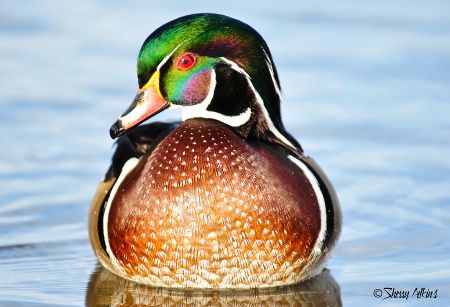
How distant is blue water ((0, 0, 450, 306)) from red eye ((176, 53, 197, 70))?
143 centimetres

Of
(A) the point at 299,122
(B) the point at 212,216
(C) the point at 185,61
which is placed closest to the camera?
(B) the point at 212,216

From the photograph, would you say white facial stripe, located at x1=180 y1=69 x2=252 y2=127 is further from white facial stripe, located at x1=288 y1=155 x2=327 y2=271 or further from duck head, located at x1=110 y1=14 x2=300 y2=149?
white facial stripe, located at x1=288 y1=155 x2=327 y2=271

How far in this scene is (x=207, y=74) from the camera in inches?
257

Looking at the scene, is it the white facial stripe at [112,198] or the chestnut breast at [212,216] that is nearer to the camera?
the chestnut breast at [212,216]

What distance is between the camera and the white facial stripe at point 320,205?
6.68 metres

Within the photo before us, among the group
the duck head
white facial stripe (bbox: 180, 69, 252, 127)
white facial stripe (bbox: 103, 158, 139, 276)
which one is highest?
the duck head

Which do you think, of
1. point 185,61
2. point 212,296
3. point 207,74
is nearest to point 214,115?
point 207,74

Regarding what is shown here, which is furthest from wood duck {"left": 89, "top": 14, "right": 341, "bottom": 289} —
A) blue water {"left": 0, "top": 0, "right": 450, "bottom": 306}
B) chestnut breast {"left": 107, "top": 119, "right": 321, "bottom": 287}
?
blue water {"left": 0, "top": 0, "right": 450, "bottom": 306}

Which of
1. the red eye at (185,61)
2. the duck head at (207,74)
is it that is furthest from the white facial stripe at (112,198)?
the red eye at (185,61)

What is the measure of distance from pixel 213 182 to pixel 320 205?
0.77 meters

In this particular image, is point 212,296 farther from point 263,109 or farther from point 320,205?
point 263,109

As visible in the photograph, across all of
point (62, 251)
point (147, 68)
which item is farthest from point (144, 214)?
point (62, 251)

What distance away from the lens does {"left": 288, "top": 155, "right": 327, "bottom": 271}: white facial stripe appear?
668 cm

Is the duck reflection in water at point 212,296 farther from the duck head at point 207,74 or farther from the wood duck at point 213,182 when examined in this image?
the duck head at point 207,74
